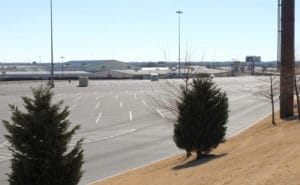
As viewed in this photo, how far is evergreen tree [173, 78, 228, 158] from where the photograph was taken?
62.4 feet

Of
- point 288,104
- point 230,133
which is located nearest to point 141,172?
point 230,133

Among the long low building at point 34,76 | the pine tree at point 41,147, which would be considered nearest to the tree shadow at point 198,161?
the pine tree at point 41,147

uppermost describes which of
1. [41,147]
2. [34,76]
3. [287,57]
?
[287,57]

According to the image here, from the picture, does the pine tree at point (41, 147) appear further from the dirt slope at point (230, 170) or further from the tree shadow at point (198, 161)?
the tree shadow at point (198, 161)

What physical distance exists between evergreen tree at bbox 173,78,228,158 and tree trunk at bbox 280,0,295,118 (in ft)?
42.1

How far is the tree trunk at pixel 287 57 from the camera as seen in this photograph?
3130 cm

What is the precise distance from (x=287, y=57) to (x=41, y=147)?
2291 centimetres

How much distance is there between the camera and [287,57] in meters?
31.5

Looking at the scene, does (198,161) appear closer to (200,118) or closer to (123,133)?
(200,118)

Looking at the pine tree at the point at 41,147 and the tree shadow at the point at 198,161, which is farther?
the tree shadow at the point at 198,161

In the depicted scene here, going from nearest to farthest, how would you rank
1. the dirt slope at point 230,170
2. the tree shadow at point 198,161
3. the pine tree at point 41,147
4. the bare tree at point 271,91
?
the pine tree at point 41,147
the dirt slope at point 230,170
the tree shadow at point 198,161
the bare tree at point 271,91

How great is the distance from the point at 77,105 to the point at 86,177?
31711 millimetres

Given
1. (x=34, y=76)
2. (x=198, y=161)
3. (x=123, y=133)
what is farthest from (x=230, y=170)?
(x=34, y=76)

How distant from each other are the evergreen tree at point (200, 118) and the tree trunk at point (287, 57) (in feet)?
42.1
